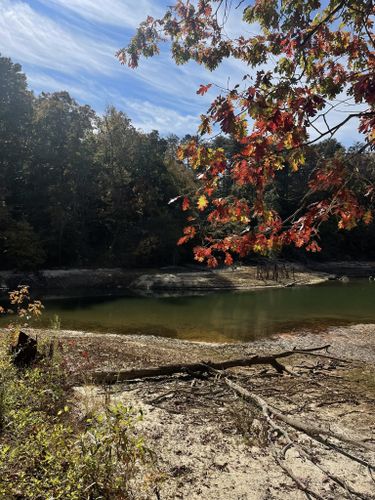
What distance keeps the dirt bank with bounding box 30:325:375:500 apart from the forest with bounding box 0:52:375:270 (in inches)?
1006

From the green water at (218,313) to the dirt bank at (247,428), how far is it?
750 centimetres

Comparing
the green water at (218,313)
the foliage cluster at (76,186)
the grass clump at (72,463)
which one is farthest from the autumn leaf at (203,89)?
the foliage cluster at (76,186)

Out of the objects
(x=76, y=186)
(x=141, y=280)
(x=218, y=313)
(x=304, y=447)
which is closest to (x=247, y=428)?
(x=304, y=447)

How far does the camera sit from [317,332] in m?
16.5

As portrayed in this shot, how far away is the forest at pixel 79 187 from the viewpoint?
111 ft

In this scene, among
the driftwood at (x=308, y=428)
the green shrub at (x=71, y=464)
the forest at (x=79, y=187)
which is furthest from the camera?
the forest at (x=79, y=187)

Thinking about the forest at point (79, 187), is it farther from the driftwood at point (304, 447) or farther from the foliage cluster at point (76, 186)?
the driftwood at point (304, 447)

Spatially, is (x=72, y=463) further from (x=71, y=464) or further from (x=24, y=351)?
(x=24, y=351)

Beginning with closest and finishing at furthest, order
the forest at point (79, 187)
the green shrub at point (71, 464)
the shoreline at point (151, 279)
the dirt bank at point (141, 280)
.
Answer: the green shrub at point (71, 464) < the dirt bank at point (141, 280) < the shoreline at point (151, 279) < the forest at point (79, 187)

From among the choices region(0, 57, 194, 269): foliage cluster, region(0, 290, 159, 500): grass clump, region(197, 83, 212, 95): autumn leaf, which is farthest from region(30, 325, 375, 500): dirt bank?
region(0, 57, 194, 269): foliage cluster

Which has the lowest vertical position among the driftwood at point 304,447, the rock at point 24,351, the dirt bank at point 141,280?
the dirt bank at point 141,280

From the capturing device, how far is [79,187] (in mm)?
37688

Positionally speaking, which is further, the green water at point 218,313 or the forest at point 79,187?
the forest at point 79,187

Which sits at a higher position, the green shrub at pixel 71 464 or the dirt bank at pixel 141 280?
the green shrub at pixel 71 464
